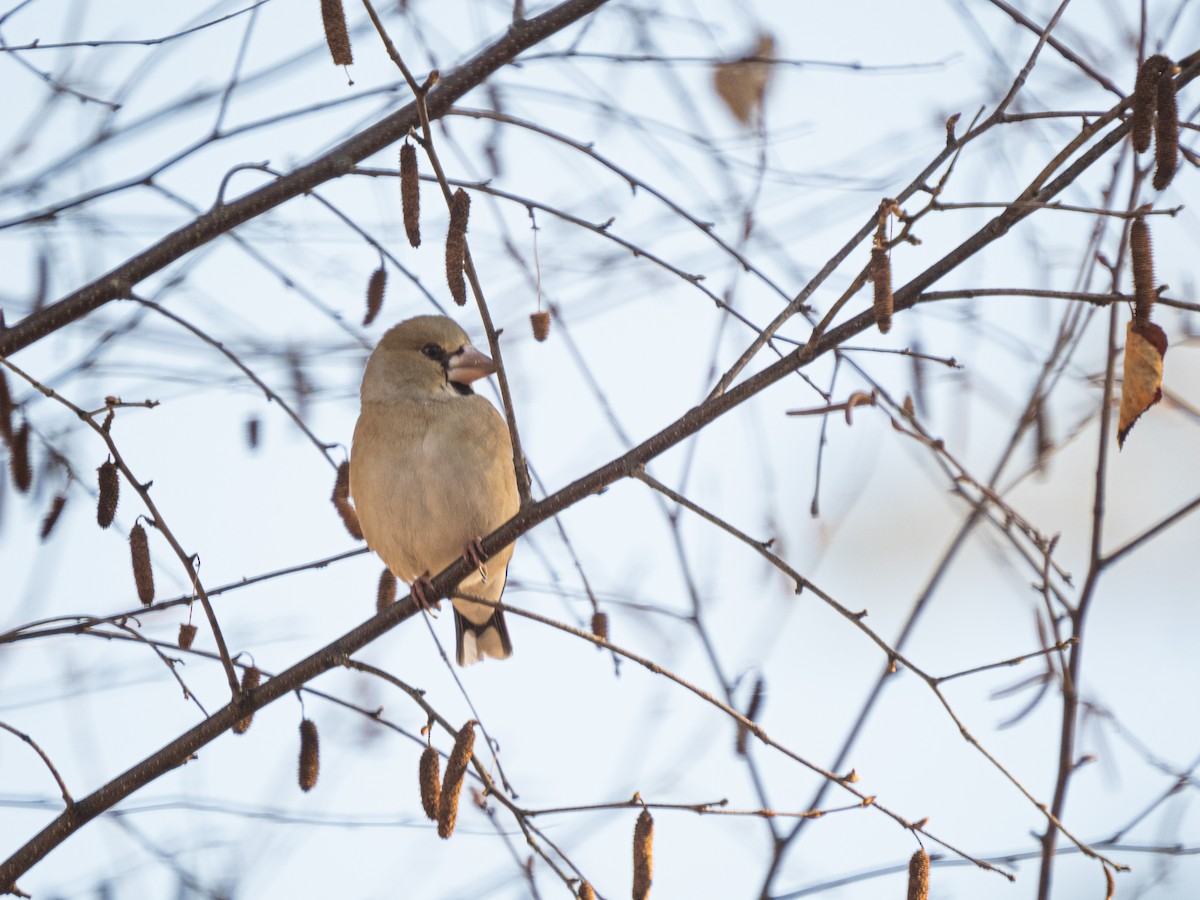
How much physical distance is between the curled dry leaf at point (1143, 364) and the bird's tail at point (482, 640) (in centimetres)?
337

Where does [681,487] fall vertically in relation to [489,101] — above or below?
below

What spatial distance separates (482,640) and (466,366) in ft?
4.03

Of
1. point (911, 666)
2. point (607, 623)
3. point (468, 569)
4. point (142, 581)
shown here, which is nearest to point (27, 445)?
point (142, 581)

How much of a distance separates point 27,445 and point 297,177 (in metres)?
0.96

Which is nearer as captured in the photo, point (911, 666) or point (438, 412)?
point (911, 666)

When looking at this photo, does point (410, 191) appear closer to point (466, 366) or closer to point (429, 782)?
point (429, 782)

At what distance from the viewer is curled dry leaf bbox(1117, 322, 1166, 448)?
8.21ft

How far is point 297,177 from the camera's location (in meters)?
3.60

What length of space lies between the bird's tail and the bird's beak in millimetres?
1093

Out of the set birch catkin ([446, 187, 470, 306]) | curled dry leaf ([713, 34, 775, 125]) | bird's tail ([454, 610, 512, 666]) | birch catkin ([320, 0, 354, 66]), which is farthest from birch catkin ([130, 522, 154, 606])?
bird's tail ([454, 610, 512, 666])

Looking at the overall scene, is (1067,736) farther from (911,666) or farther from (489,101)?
(489,101)

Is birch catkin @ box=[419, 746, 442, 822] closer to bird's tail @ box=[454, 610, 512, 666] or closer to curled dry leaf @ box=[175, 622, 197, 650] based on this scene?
curled dry leaf @ box=[175, 622, 197, 650]

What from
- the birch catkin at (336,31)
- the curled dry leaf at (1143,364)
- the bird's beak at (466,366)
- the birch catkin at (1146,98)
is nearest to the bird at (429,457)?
the bird's beak at (466,366)

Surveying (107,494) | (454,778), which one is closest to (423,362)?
(107,494)
